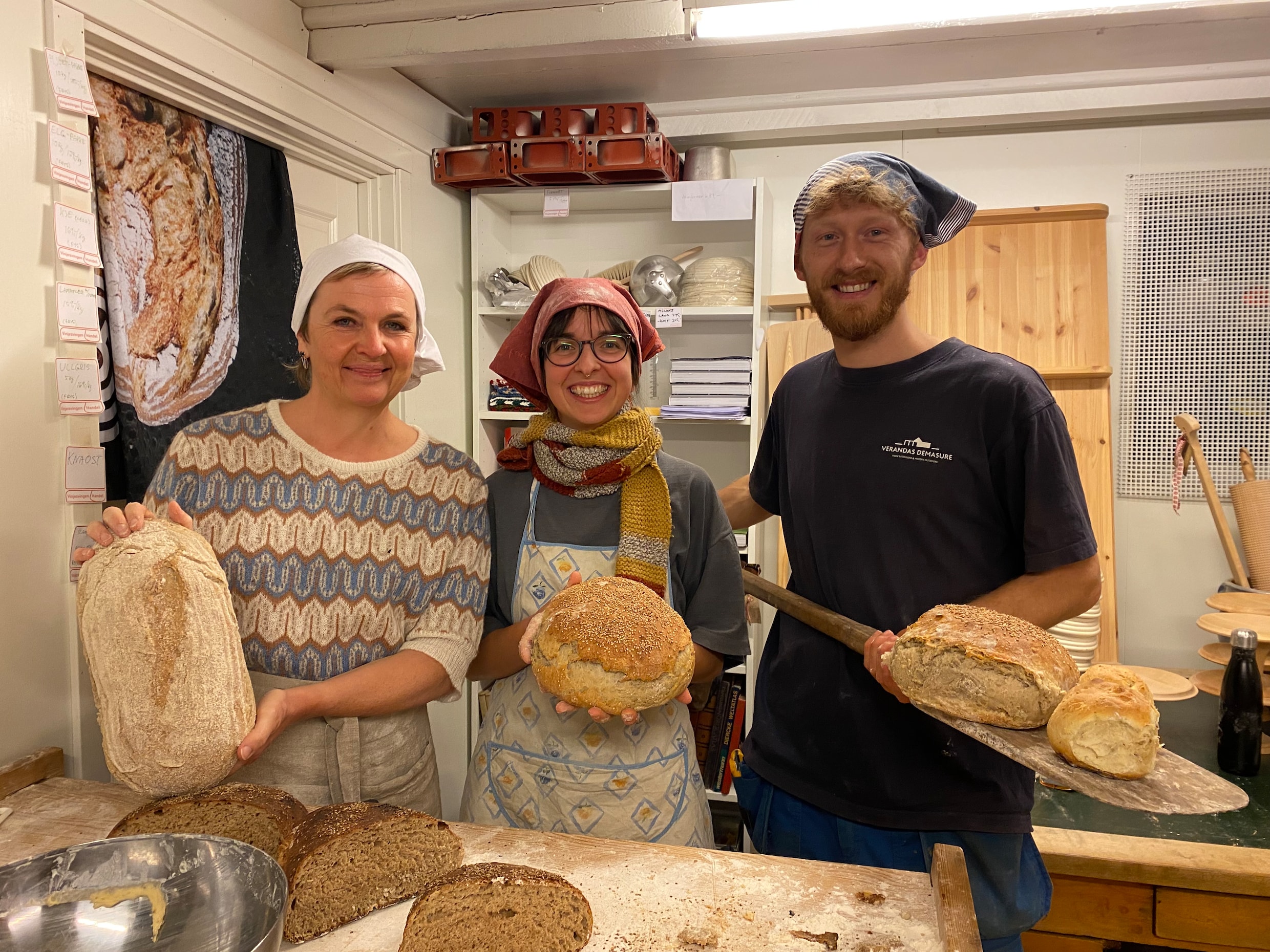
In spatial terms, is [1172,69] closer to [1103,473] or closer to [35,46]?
[1103,473]

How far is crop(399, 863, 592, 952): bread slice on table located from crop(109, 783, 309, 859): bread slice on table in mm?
291

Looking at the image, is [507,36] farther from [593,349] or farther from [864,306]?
[864,306]

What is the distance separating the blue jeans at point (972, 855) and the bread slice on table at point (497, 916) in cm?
65

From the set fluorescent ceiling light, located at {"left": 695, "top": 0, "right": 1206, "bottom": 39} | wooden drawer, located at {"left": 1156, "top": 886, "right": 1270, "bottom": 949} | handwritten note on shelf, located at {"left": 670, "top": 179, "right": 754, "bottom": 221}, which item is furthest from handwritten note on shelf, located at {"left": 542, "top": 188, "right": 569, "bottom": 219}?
wooden drawer, located at {"left": 1156, "top": 886, "right": 1270, "bottom": 949}

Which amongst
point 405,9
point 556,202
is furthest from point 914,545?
point 556,202

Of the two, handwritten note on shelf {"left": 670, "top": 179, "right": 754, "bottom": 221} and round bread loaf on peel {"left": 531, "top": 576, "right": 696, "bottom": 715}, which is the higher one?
handwritten note on shelf {"left": 670, "top": 179, "right": 754, "bottom": 221}

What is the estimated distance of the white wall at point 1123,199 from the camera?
3.17 m

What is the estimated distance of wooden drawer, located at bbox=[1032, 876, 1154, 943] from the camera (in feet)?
6.10

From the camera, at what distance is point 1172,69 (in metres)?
2.94

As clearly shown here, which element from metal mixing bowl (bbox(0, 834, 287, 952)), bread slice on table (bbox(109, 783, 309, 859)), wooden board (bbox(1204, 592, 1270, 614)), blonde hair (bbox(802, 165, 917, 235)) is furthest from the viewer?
wooden board (bbox(1204, 592, 1270, 614))

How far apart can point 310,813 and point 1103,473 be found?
293 centimetres

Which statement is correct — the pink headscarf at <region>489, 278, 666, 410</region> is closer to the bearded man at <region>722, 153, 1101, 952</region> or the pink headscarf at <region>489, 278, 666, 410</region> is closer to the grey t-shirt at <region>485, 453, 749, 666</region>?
the grey t-shirt at <region>485, 453, 749, 666</region>

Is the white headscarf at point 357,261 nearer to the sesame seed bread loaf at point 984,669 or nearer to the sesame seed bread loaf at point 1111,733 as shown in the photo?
the sesame seed bread loaf at point 984,669

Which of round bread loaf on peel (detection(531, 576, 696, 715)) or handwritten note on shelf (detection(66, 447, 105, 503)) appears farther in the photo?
handwritten note on shelf (detection(66, 447, 105, 503))
